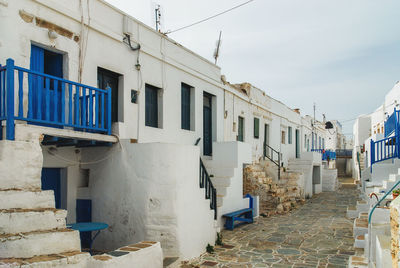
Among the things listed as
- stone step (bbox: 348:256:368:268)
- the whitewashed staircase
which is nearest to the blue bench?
stone step (bbox: 348:256:368:268)

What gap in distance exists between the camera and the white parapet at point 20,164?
16.0ft

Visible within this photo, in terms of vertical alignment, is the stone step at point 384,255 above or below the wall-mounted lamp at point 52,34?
below

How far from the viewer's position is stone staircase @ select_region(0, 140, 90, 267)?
4.30 m

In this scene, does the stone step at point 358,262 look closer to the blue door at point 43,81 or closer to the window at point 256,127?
the blue door at point 43,81

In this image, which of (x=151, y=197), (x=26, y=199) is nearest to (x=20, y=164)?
(x=26, y=199)

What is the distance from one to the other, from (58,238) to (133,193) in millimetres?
2543

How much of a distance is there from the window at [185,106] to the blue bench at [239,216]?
3.09 metres

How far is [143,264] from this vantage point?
5.60m

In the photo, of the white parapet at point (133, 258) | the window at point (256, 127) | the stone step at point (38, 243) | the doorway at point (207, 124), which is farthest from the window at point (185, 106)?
the stone step at point (38, 243)

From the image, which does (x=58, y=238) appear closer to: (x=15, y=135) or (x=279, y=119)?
(x=15, y=135)

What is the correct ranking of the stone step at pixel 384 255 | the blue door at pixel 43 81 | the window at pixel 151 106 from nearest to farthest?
the stone step at pixel 384 255 → the blue door at pixel 43 81 → the window at pixel 151 106

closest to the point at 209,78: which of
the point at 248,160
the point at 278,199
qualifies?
the point at 248,160

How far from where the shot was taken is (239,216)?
1098cm

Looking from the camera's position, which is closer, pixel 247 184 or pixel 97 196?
pixel 97 196
